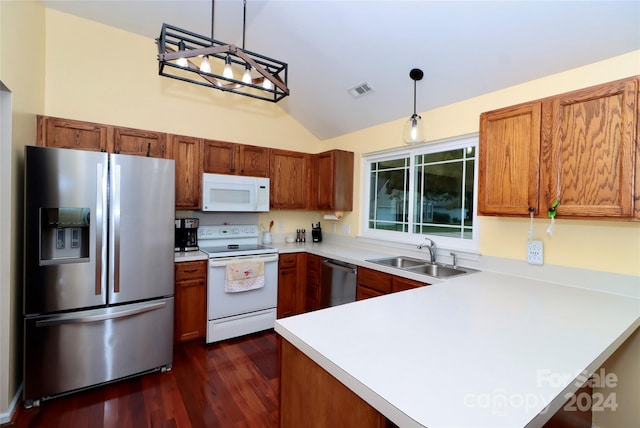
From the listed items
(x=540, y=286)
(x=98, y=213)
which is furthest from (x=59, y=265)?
(x=540, y=286)

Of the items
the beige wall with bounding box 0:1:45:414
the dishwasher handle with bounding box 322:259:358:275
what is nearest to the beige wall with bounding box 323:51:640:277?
the dishwasher handle with bounding box 322:259:358:275

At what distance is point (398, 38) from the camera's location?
2271 mm

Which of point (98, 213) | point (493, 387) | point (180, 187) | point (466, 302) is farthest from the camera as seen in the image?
point (180, 187)

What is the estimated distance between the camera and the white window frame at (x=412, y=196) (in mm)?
2559

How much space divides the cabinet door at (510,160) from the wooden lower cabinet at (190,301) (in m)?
2.45

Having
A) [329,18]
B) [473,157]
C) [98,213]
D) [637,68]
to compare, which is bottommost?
[98,213]

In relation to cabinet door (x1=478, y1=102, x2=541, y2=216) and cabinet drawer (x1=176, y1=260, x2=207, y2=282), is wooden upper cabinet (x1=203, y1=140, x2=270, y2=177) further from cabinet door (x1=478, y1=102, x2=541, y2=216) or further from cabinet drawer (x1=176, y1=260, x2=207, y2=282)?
cabinet door (x1=478, y1=102, x2=541, y2=216)

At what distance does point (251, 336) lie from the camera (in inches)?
119

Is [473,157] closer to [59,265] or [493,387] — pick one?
[493,387]

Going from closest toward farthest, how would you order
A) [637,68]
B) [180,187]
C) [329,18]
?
[637,68]
[329,18]
[180,187]

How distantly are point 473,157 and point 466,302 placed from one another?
151 centimetres

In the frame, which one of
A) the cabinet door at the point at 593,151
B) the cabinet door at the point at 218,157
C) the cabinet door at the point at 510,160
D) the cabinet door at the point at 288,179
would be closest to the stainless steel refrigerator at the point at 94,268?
the cabinet door at the point at 218,157

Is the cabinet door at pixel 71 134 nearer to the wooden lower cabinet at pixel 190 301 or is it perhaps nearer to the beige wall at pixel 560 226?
the wooden lower cabinet at pixel 190 301

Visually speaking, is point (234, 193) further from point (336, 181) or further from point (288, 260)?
point (336, 181)
